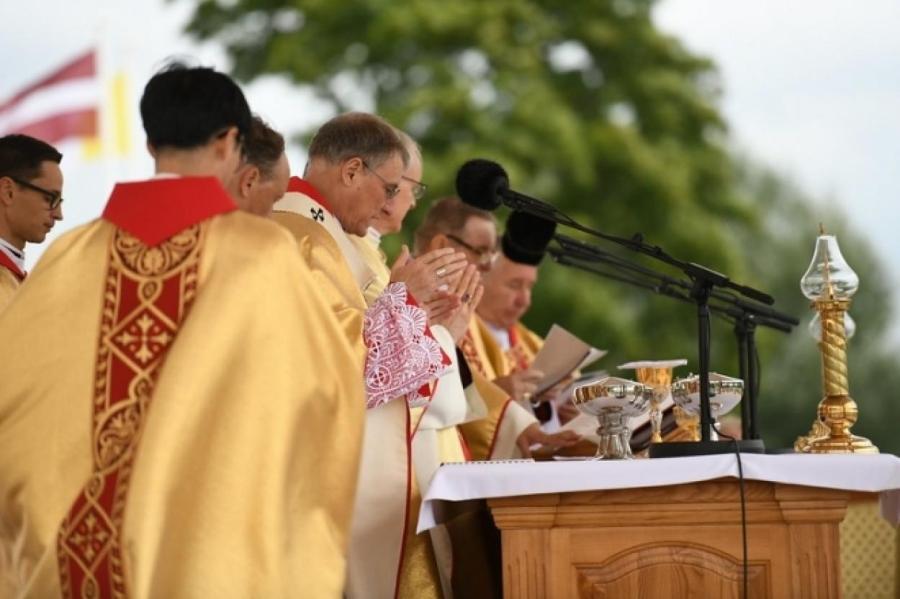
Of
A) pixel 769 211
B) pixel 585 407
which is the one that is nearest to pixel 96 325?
pixel 585 407

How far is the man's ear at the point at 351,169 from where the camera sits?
4605 millimetres

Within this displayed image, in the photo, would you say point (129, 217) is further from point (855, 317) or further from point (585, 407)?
point (855, 317)

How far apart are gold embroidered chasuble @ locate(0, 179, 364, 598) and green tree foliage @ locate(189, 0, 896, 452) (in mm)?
10294

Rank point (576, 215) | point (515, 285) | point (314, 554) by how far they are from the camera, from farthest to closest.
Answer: point (576, 215) < point (515, 285) < point (314, 554)

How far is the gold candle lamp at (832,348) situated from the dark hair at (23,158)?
7.64 feet

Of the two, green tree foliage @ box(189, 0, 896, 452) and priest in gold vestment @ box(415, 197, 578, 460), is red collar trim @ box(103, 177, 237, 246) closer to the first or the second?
priest in gold vestment @ box(415, 197, 578, 460)

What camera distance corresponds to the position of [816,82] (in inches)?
858

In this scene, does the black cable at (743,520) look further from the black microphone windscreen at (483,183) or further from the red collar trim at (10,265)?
the red collar trim at (10,265)

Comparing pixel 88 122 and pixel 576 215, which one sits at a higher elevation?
pixel 576 215

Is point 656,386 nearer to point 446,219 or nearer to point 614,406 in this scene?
point 614,406

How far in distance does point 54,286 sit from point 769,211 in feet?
62.3

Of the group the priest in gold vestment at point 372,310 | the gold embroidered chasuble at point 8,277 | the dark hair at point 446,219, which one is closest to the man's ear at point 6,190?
the gold embroidered chasuble at point 8,277

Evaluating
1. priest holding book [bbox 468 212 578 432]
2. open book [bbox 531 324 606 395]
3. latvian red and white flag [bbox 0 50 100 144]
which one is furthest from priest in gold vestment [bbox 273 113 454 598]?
latvian red and white flag [bbox 0 50 100 144]

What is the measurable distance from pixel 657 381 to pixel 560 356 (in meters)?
1.06
